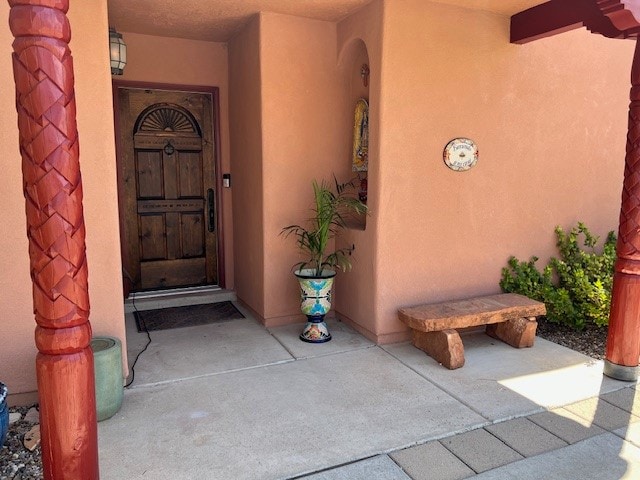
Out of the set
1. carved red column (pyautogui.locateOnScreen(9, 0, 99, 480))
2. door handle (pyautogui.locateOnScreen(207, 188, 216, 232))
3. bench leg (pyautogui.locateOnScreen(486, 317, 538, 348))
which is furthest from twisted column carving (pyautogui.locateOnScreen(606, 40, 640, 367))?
A: door handle (pyautogui.locateOnScreen(207, 188, 216, 232))

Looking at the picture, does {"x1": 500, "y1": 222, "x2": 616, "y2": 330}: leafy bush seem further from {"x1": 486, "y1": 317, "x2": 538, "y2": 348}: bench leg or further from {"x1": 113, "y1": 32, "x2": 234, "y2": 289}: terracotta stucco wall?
{"x1": 113, "y1": 32, "x2": 234, "y2": 289}: terracotta stucco wall

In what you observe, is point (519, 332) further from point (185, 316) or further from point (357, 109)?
point (185, 316)

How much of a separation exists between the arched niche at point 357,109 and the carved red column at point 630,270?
1802 millimetres

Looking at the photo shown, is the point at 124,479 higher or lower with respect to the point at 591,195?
lower

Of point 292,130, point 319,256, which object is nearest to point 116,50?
point 292,130

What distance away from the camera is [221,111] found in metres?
5.00

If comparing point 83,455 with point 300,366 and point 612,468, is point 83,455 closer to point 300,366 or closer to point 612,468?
point 300,366

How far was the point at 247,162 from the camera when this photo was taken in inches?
178

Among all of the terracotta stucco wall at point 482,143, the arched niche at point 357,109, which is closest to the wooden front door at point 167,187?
the arched niche at point 357,109

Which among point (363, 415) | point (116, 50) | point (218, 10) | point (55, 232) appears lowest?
point (363, 415)

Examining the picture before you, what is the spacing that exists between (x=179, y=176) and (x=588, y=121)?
3.88 m

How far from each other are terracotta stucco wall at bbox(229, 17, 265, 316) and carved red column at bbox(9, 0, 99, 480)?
2.63 metres

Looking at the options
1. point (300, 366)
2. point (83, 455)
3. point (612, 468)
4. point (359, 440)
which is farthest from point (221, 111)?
point (612, 468)

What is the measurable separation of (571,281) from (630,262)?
1.13 meters
